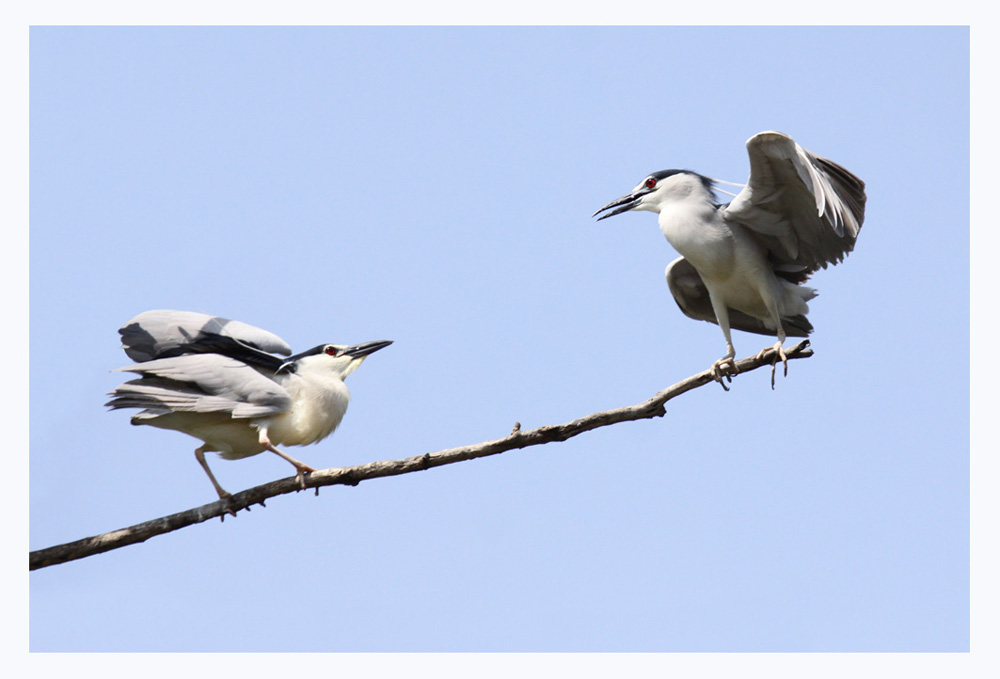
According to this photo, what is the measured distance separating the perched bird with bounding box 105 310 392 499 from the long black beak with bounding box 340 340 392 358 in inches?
10.1

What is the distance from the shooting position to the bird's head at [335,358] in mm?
6750

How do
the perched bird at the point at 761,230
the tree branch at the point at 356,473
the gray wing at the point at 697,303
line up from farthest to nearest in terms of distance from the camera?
the gray wing at the point at 697,303 → the perched bird at the point at 761,230 → the tree branch at the point at 356,473

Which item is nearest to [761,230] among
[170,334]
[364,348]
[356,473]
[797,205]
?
[797,205]

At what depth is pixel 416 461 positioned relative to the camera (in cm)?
541

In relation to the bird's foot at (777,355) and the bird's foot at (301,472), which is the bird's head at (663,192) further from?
the bird's foot at (301,472)

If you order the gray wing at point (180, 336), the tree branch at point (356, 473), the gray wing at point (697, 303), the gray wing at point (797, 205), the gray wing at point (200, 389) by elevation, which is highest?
the gray wing at point (797, 205)

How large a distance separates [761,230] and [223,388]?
12.7 feet

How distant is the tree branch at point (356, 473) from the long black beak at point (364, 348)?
133cm

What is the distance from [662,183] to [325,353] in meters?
2.72

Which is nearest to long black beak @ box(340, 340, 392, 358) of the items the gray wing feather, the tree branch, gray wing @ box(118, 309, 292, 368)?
gray wing @ box(118, 309, 292, 368)

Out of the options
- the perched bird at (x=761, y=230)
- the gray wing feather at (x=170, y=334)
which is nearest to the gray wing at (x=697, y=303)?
the perched bird at (x=761, y=230)

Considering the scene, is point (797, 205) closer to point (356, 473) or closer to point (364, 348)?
point (364, 348)

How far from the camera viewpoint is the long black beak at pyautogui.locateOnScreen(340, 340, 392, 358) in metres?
6.86

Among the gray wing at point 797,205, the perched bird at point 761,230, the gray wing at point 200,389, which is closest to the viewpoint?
the gray wing at point 200,389
